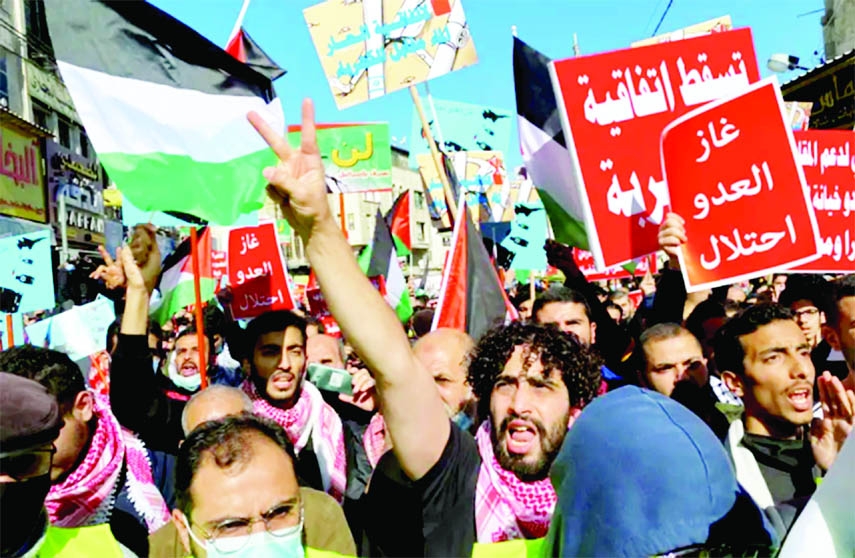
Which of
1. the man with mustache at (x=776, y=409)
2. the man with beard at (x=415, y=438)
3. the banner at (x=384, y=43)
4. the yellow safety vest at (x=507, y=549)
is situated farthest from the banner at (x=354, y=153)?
the yellow safety vest at (x=507, y=549)

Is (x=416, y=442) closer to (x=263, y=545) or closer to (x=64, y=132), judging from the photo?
(x=263, y=545)

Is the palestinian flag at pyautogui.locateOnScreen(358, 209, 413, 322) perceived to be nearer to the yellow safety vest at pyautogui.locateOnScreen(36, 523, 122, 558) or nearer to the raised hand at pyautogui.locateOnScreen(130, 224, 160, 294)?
the raised hand at pyautogui.locateOnScreen(130, 224, 160, 294)

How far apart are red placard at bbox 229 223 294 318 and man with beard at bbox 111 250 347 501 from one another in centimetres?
181

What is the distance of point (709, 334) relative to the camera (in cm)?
419

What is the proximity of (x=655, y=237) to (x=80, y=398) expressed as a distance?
2.41 meters

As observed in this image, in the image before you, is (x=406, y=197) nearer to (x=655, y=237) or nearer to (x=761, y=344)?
(x=655, y=237)

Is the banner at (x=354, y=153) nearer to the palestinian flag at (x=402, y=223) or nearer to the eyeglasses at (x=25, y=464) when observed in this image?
the palestinian flag at (x=402, y=223)

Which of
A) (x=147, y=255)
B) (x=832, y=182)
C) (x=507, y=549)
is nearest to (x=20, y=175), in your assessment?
(x=147, y=255)

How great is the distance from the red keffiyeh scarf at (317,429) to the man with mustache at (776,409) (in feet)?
4.90

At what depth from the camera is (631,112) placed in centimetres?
374

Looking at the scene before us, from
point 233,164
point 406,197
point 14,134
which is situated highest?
point 14,134

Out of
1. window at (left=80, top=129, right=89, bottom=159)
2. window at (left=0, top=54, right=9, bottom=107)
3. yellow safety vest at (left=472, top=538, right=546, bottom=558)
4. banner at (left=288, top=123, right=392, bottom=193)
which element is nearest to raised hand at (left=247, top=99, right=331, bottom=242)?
yellow safety vest at (left=472, top=538, right=546, bottom=558)

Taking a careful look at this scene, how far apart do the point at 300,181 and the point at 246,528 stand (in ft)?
2.56

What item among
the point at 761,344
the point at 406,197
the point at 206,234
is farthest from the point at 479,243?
the point at 406,197
